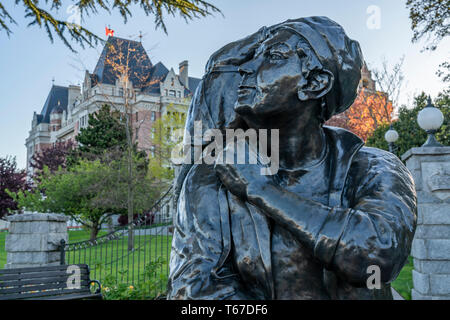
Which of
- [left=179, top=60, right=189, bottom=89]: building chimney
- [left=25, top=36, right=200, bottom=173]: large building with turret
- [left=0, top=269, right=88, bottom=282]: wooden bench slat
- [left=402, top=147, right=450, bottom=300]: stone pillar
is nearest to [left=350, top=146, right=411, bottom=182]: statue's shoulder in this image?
[left=402, top=147, right=450, bottom=300]: stone pillar

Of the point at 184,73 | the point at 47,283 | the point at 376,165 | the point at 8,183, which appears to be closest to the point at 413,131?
the point at 47,283

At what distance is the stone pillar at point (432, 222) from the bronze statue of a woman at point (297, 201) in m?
5.68

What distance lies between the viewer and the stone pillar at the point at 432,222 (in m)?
6.29

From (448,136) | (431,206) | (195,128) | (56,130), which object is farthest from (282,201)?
(56,130)

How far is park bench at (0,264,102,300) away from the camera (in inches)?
262

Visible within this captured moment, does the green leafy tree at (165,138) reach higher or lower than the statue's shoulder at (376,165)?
higher

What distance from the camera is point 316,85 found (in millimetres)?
1385

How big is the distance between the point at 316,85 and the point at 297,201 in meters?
0.43

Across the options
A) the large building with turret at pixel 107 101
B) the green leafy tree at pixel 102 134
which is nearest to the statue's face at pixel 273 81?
the large building with turret at pixel 107 101

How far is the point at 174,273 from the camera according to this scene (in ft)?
4.39

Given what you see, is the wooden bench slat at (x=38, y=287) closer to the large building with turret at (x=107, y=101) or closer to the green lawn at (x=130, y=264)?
the green lawn at (x=130, y=264)

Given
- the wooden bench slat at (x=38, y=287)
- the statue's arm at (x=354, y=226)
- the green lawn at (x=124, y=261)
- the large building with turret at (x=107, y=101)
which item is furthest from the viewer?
the large building with turret at (x=107, y=101)

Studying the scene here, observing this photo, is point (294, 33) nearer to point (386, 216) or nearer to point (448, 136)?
point (386, 216)

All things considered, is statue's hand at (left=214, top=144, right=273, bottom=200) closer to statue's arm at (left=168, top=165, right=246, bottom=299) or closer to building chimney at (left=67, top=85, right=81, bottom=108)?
statue's arm at (left=168, top=165, right=246, bottom=299)
